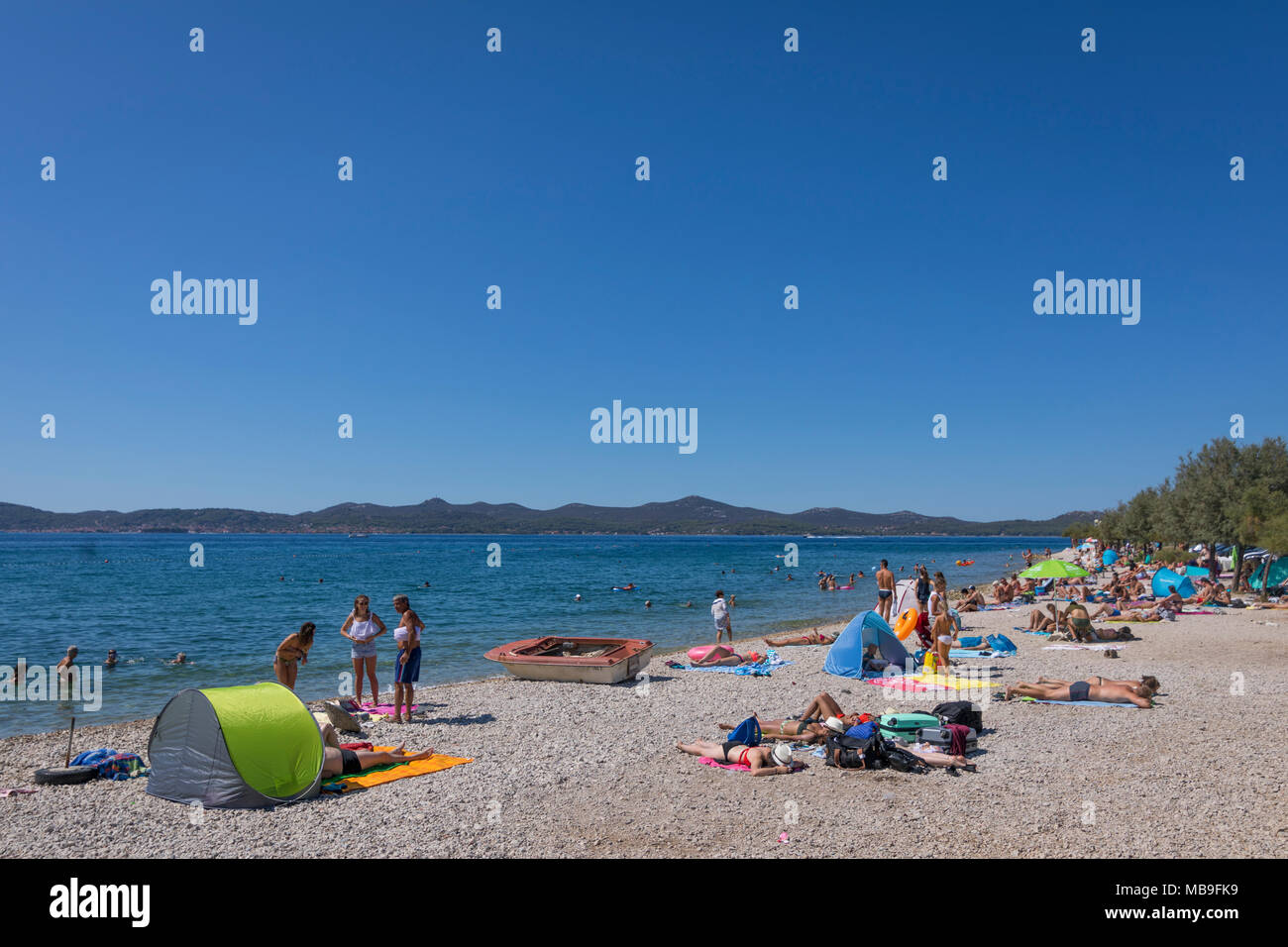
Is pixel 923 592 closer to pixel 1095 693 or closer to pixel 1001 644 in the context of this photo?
pixel 1001 644

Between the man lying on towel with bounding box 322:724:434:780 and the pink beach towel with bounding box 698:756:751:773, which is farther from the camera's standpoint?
the pink beach towel with bounding box 698:756:751:773

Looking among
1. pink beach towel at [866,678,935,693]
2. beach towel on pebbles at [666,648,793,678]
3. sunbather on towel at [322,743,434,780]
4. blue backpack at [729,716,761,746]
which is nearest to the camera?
sunbather on towel at [322,743,434,780]

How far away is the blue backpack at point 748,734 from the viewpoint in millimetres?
9898

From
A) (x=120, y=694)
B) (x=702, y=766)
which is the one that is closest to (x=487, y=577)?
(x=120, y=694)

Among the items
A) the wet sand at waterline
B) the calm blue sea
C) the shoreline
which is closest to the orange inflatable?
the shoreline

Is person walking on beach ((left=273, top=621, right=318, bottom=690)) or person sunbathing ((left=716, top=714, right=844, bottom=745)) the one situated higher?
person walking on beach ((left=273, top=621, right=318, bottom=690))

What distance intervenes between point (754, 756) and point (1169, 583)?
88.5 feet

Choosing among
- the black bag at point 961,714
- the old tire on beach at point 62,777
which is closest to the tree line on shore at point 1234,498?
the black bag at point 961,714

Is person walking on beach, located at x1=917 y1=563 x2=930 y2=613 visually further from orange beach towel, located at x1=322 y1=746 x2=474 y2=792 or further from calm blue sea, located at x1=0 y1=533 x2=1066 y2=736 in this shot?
orange beach towel, located at x1=322 y1=746 x2=474 y2=792

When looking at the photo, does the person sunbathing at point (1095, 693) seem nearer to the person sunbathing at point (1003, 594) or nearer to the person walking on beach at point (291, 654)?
the person walking on beach at point (291, 654)

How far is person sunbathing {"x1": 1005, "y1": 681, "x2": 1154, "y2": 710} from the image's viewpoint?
1246 centimetres

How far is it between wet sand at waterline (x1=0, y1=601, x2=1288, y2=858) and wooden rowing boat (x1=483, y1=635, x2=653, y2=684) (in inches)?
91.8

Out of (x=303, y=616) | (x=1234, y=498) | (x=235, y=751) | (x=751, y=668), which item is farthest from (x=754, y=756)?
(x=1234, y=498)
